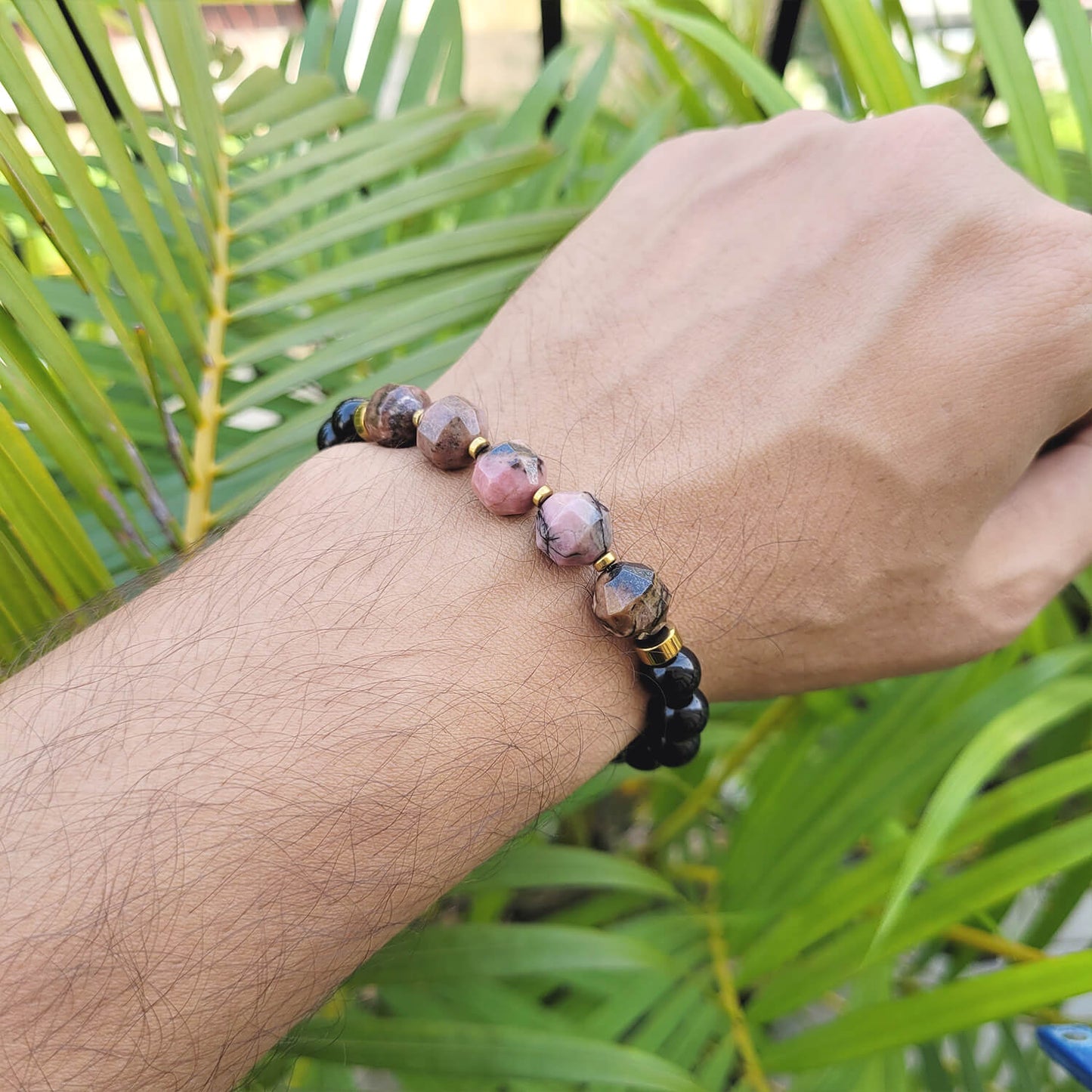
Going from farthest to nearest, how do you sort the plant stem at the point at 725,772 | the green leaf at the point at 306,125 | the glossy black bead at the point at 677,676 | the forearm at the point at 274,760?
the plant stem at the point at 725,772 → the green leaf at the point at 306,125 → the glossy black bead at the point at 677,676 → the forearm at the point at 274,760

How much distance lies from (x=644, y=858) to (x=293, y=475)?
0.69 m

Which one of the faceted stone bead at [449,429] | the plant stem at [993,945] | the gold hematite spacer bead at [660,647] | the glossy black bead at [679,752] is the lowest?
the plant stem at [993,945]

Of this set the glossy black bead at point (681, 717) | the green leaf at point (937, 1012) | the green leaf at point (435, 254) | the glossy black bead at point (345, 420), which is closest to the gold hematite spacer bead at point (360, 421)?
the glossy black bead at point (345, 420)

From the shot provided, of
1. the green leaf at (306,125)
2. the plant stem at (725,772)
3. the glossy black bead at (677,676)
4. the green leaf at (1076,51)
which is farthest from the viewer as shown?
the plant stem at (725,772)

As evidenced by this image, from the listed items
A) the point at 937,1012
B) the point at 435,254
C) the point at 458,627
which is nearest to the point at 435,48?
the point at 435,254

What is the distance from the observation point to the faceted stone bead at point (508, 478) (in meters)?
0.51

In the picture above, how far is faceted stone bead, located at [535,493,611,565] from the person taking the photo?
1.60ft

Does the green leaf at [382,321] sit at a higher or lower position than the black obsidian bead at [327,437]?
higher

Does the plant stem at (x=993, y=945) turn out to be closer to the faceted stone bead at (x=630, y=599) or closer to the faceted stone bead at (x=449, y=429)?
the faceted stone bead at (x=630, y=599)

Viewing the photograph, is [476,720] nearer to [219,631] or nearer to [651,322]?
[219,631]

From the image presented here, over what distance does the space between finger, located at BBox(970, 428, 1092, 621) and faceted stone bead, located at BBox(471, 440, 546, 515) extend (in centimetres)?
29

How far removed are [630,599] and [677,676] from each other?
2.3 inches

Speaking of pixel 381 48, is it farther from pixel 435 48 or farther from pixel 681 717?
pixel 681 717

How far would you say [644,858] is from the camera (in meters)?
1.04
